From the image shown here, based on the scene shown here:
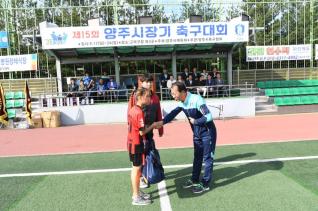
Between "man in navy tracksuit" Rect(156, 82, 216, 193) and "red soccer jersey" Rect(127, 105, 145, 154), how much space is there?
45 centimetres

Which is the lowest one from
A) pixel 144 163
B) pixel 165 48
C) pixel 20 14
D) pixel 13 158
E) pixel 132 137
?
pixel 13 158

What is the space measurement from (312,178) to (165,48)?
42.6 ft

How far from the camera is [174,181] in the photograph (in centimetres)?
643

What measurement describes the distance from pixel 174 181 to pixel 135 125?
1.77 metres

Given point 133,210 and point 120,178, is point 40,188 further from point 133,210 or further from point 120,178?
point 133,210

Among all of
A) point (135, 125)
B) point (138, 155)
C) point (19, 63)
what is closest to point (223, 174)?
point (138, 155)

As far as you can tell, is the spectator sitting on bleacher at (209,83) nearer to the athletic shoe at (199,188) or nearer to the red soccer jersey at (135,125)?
the athletic shoe at (199,188)

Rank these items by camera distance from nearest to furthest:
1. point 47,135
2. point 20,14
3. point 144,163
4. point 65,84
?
1. point 144,163
2. point 47,135
3. point 65,84
4. point 20,14

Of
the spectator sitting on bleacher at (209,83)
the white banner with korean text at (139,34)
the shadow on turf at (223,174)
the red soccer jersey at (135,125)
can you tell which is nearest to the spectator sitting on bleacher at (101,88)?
the white banner with korean text at (139,34)

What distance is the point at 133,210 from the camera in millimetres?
5059

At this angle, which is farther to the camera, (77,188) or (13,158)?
(13,158)

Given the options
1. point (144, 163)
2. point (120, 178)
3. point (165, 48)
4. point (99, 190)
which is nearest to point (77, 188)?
point (99, 190)

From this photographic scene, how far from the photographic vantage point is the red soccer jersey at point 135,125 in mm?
5129

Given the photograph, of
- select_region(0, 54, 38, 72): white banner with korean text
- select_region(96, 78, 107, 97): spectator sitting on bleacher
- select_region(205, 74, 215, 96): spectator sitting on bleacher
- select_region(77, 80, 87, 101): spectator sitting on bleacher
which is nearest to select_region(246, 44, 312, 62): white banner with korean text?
select_region(205, 74, 215, 96): spectator sitting on bleacher
